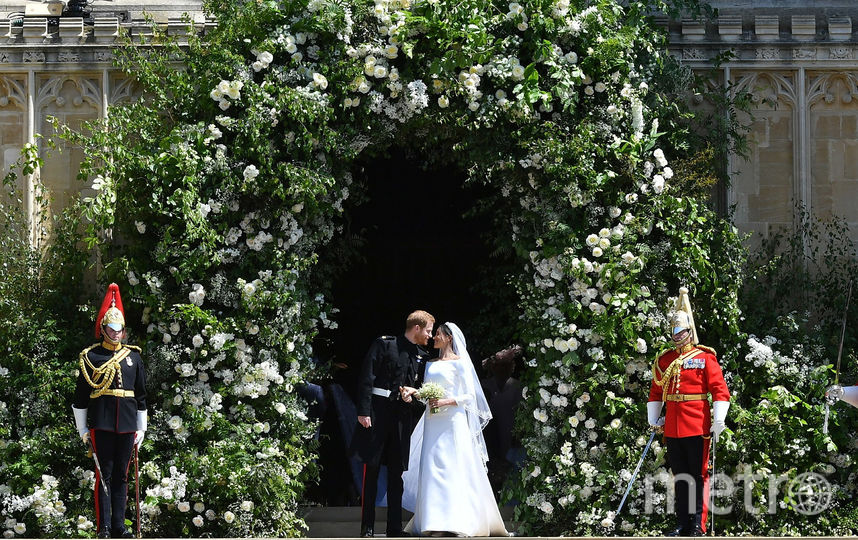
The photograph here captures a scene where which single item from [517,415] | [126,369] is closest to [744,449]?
[517,415]

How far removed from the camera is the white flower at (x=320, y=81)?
37.4ft

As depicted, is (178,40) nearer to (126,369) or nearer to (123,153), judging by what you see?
(123,153)

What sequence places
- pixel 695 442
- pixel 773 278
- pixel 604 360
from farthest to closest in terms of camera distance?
pixel 773 278
pixel 604 360
pixel 695 442

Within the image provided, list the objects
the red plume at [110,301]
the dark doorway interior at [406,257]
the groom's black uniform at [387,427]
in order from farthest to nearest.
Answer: the dark doorway interior at [406,257] < the groom's black uniform at [387,427] < the red plume at [110,301]

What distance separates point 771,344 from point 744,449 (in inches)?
42.5

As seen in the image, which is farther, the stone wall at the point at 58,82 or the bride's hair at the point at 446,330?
the stone wall at the point at 58,82

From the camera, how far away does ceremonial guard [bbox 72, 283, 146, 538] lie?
1019cm

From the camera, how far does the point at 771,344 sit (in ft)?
37.9

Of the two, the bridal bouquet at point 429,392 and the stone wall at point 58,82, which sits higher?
the stone wall at point 58,82

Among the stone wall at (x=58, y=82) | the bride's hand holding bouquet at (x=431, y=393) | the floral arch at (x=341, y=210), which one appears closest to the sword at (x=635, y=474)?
the floral arch at (x=341, y=210)

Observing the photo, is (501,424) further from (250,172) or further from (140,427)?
(140,427)

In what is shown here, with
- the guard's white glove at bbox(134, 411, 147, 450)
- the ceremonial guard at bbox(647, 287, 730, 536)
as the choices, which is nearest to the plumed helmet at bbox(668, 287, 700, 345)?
the ceremonial guard at bbox(647, 287, 730, 536)

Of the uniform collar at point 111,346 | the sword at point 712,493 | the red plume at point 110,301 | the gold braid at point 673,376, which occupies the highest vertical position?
the red plume at point 110,301

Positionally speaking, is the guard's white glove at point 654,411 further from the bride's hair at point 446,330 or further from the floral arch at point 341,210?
the bride's hair at point 446,330
